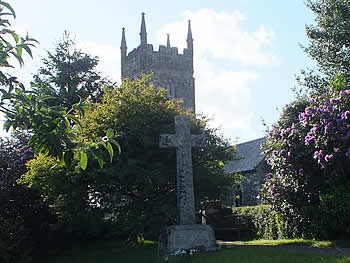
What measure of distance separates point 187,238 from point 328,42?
46.1ft

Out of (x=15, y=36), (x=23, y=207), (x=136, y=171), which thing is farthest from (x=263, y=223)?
(x=15, y=36)

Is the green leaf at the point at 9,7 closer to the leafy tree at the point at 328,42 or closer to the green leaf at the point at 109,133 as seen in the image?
the green leaf at the point at 109,133

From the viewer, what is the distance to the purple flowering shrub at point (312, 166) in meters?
12.8

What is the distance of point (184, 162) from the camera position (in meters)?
11.9

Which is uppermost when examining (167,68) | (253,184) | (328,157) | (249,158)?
(167,68)

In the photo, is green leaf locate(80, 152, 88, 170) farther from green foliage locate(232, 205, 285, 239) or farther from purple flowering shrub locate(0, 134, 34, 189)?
purple flowering shrub locate(0, 134, 34, 189)

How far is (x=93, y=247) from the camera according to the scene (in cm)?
1645

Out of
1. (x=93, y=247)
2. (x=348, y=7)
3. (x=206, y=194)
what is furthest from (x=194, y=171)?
(x=348, y=7)

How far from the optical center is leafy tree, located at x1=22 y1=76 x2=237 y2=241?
12.3 metres

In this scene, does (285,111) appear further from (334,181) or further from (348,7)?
(348,7)

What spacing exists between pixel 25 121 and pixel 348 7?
67.9 feet

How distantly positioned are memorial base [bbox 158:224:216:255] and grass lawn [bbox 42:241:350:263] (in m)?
0.37

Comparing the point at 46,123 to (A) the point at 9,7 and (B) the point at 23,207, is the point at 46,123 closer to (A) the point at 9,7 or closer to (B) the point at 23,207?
(A) the point at 9,7

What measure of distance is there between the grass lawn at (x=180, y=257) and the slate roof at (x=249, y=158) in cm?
1388
